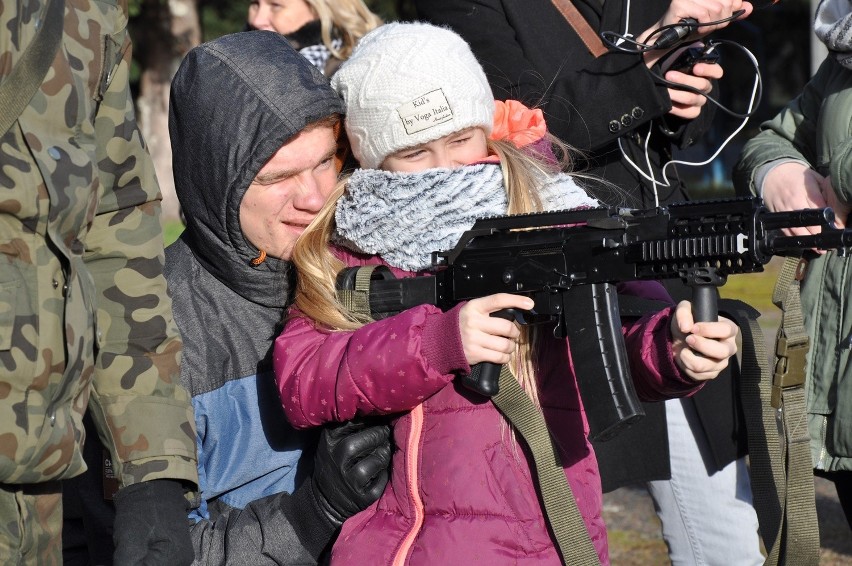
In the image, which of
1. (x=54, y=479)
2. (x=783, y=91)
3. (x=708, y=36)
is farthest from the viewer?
(x=783, y=91)

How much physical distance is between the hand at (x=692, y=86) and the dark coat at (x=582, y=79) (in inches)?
3.3

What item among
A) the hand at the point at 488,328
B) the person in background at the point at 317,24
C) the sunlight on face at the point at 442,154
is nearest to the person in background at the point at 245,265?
the sunlight on face at the point at 442,154

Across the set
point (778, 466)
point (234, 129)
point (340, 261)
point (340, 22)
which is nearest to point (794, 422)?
point (778, 466)

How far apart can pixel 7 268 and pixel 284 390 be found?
0.81 m

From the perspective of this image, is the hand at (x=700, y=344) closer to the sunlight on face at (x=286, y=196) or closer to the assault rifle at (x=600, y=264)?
the assault rifle at (x=600, y=264)

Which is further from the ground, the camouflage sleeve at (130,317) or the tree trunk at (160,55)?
the camouflage sleeve at (130,317)

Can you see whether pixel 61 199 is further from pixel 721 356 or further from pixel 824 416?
pixel 824 416

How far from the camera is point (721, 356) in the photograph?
2.29m

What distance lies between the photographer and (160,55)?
17.4m

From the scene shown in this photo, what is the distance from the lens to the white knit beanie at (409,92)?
2723 mm

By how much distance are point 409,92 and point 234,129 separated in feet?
1.50

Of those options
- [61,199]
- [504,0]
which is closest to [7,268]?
[61,199]

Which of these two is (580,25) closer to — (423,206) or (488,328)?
(423,206)

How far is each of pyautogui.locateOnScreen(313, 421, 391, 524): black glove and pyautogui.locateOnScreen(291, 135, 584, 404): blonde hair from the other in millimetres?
255
